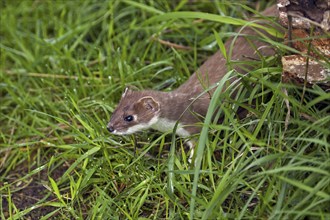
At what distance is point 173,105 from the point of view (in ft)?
14.5

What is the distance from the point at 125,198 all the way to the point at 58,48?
1.83 m

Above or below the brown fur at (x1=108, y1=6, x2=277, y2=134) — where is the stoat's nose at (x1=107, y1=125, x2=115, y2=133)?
below

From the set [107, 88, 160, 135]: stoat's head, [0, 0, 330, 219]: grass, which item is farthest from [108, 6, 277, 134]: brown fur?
[0, 0, 330, 219]: grass

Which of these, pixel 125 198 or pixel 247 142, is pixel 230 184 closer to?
pixel 247 142

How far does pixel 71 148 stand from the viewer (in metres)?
4.35

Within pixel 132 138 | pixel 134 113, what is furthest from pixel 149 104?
pixel 132 138

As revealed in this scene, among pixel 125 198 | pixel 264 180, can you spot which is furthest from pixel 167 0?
pixel 264 180

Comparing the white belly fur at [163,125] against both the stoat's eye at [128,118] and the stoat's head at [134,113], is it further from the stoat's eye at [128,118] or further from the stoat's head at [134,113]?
the stoat's eye at [128,118]

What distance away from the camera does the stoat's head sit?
13.9ft

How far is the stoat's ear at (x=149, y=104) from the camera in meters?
4.30

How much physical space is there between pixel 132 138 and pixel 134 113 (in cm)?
17

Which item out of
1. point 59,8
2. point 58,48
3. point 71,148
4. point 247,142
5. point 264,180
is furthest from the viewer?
point 59,8

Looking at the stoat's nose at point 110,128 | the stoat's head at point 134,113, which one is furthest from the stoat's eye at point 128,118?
the stoat's nose at point 110,128

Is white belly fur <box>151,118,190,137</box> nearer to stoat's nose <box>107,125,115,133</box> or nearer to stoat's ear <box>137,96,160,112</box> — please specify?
stoat's ear <box>137,96,160,112</box>
